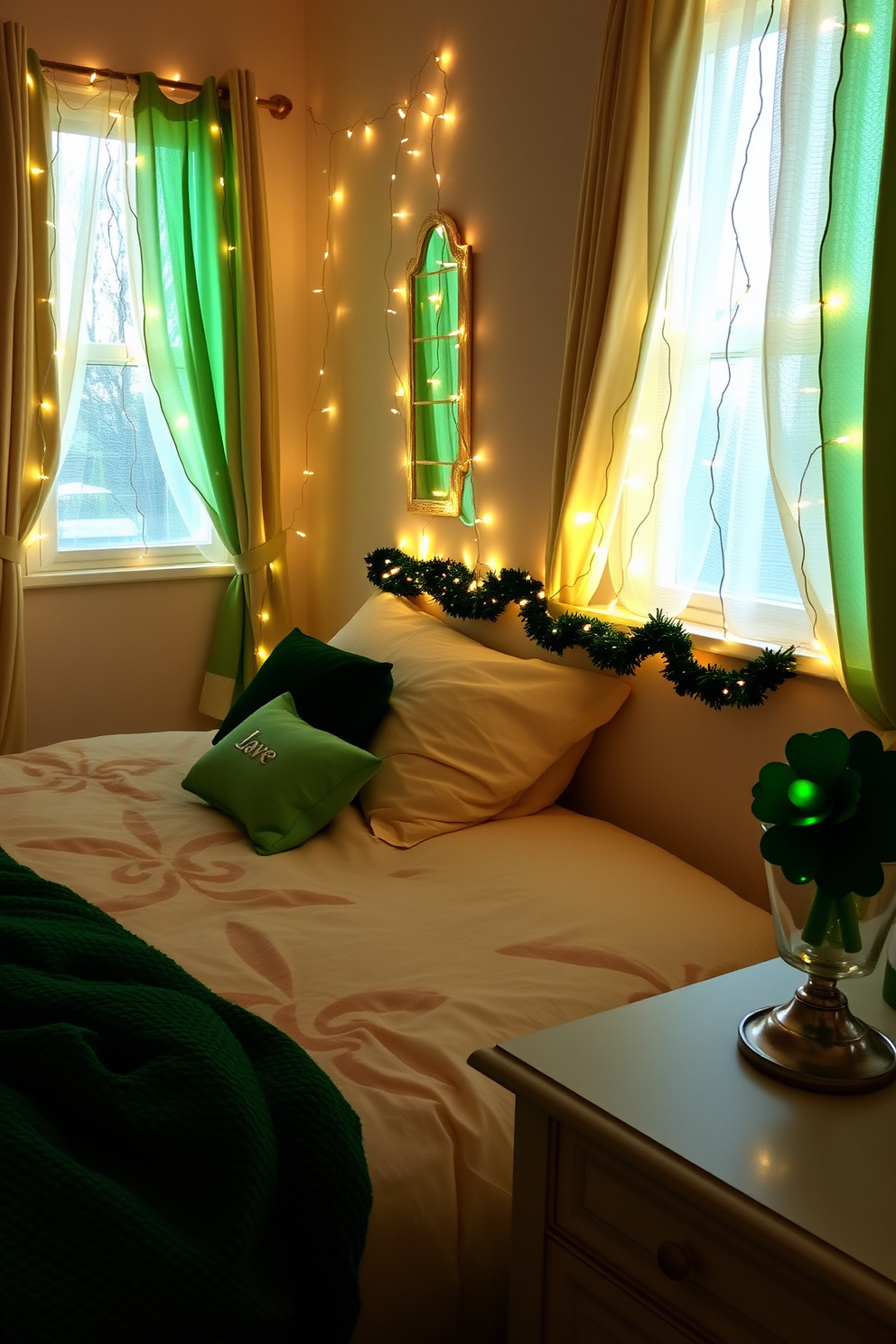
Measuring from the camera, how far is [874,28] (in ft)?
5.59

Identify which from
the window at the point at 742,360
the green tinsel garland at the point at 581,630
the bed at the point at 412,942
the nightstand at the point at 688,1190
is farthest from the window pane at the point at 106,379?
the nightstand at the point at 688,1190

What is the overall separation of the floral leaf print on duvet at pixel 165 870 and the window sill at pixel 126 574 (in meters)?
1.39

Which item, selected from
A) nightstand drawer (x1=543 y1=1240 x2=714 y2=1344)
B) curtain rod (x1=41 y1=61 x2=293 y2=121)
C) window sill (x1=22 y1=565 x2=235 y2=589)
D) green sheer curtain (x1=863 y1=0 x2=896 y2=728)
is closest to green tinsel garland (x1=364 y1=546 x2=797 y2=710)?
green sheer curtain (x1=863 y1=0 x2=896 y2=728)

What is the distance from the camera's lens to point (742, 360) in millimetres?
2127

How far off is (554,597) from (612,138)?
939 millimetres

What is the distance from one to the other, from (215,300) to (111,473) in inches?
24.7

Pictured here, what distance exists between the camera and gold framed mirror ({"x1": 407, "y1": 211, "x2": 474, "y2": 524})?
9.49ft

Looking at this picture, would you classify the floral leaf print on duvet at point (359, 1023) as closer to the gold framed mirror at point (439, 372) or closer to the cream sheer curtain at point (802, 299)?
the cream sheer curtain at point (802, 299)

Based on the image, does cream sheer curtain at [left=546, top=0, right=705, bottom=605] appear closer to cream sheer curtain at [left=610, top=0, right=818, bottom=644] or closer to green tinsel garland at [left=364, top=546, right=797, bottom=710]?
cream sheer curtain at [left=610, top=0, right=818, bottom=644]

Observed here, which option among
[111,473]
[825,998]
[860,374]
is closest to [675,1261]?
[825,998]

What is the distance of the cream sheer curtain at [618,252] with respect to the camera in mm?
2143

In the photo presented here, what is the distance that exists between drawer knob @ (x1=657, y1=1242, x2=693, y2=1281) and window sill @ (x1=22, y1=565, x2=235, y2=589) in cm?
282

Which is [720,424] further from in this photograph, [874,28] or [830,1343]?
[830,1343]

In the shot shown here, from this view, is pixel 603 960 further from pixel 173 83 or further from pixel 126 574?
pixel 173 83
